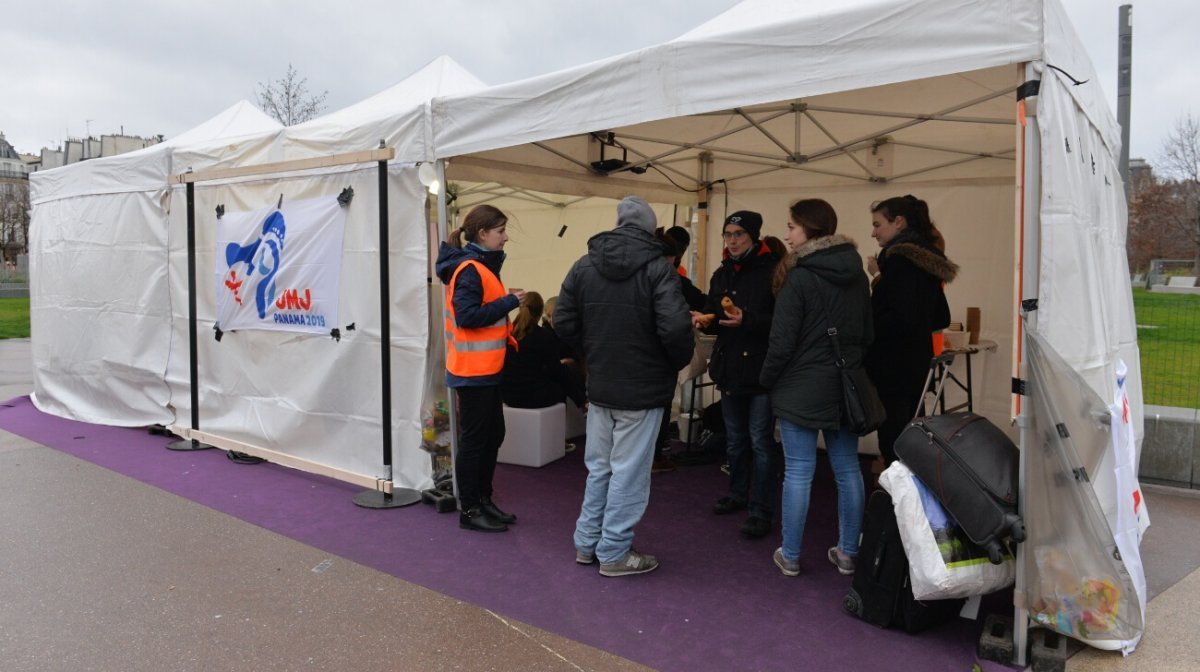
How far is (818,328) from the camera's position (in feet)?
10.3

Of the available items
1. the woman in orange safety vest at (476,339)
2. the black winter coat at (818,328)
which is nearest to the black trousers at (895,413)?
the black winter coat at (818,328)

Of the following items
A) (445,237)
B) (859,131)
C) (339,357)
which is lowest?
(339,357)

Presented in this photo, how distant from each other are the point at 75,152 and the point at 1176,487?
24721 mm

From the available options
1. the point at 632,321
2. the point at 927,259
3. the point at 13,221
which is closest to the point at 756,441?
the point at 632,321

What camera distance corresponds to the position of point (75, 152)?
67.8ft

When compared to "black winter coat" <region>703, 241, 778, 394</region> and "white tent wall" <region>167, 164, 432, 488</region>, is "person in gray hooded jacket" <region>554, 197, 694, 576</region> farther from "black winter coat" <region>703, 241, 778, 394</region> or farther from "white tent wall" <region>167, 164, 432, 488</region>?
"white tent wall" <region>167, 164, 432, 488</region>

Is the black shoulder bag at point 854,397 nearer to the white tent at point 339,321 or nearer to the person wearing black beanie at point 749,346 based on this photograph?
the person wearing black beanie at point 749,346

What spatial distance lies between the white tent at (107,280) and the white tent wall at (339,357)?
557 mm

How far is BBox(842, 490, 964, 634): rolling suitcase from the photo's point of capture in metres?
2.86

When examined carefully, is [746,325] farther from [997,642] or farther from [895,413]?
[997,642]

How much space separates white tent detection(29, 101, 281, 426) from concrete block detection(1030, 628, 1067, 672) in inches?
230

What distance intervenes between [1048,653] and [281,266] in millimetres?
4626

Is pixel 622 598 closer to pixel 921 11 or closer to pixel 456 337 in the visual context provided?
pixel 456 337

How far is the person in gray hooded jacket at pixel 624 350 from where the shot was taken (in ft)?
10.7
